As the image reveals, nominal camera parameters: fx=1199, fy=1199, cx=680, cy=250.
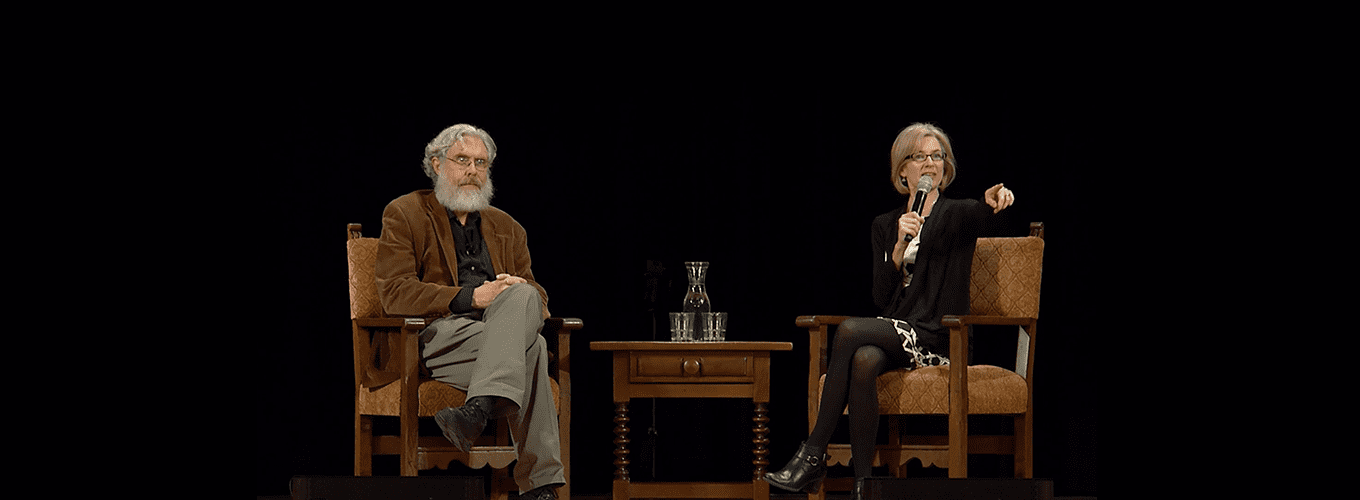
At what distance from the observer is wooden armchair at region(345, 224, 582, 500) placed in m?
3.86

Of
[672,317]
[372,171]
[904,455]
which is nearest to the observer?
[904,455]

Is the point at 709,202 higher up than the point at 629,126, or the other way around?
the point at 629,126

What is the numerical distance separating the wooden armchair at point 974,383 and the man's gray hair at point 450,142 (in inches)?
51.0

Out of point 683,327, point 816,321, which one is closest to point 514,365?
point 683,327

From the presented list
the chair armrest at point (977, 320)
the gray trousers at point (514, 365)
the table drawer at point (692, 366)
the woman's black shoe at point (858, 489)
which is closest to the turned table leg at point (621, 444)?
the table drawer at point (692, 366)

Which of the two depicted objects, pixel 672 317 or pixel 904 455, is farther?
pixel 672 317

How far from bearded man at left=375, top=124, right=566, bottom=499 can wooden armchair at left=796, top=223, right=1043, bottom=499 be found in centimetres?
94

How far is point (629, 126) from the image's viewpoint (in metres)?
4.79

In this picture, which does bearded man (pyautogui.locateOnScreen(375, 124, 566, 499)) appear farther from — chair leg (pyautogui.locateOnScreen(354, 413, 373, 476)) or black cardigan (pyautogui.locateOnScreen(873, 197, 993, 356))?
black cardigan (pyautogui.locateOnScreen(873, 197, 993, 356))

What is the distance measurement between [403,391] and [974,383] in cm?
186

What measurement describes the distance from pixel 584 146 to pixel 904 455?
1759 mm

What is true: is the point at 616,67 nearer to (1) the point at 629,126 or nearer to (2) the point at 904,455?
(1) the point at 629,126

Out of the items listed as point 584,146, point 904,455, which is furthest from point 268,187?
point 904,455

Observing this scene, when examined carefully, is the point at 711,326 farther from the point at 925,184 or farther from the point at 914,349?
the point at 925,184
